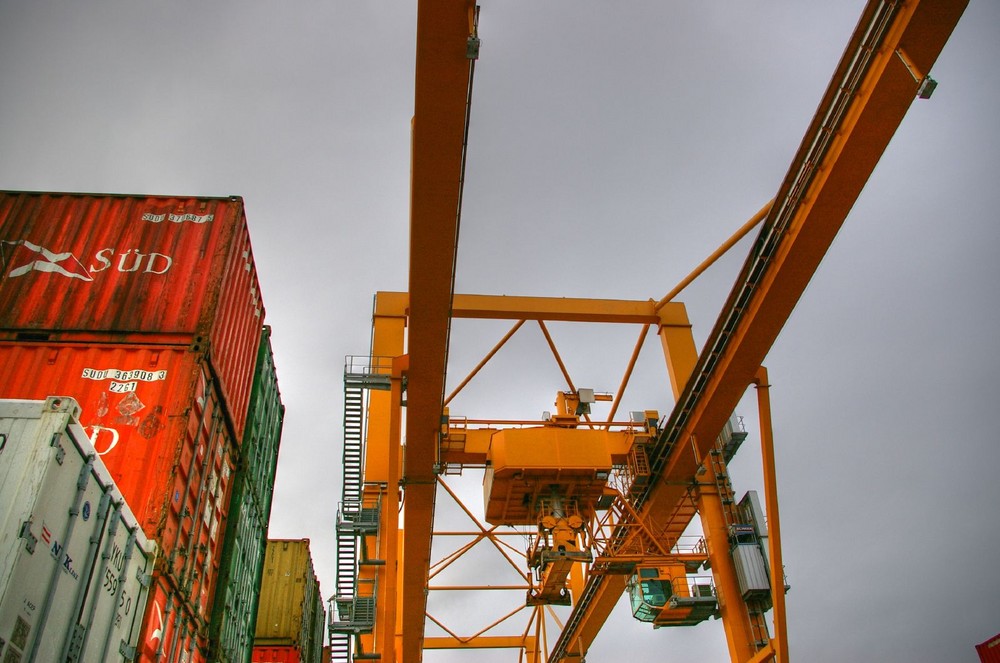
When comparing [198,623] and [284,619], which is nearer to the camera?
[198,623]

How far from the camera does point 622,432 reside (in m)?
14.9

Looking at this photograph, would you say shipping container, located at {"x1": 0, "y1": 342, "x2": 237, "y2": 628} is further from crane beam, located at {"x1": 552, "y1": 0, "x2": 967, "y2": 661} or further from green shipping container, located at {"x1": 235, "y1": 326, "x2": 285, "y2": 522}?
crane beam, located at {"x1": 552, "y1": 0, "x2": 967, "y2": 661}

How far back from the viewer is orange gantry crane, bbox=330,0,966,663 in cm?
852

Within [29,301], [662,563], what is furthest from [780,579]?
[29,301]

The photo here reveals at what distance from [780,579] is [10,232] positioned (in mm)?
14298

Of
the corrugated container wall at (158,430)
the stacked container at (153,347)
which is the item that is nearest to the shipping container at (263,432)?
the stacked container at (153,347)

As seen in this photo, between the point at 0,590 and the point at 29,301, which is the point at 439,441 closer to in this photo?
the point at 29,301

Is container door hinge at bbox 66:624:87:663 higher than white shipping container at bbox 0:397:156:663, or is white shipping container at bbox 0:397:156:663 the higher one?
white shipping container at bbox 0:397:156:663

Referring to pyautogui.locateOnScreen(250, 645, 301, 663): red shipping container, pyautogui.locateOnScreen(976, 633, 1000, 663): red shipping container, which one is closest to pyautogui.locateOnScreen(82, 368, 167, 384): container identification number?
pyautogui.locateOnScreen(250, 645, 301, 663): red shipping container

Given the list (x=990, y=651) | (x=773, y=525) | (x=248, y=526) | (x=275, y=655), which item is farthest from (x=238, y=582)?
(x=990, y=651)

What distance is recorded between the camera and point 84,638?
5727 millimetres

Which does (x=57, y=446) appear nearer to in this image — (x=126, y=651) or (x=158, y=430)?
(x=126, y=651)

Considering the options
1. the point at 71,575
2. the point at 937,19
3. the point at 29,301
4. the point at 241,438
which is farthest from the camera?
the point at 241,438

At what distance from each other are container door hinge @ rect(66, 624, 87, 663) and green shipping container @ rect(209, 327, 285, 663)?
597 centimetres
